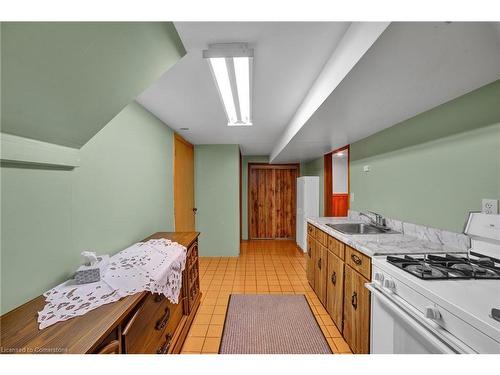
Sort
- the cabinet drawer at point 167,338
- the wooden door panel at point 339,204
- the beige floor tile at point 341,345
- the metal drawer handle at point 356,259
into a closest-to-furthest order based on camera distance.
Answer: the cabinet drawer at point 167,338, the metal drawer handle at point 356,259, the beige floor tile at point 341,345, the wooden door panel at point 339,204

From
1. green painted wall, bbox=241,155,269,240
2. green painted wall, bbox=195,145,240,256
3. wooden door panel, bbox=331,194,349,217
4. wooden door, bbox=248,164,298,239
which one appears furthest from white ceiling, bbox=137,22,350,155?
wooden door, bbox=248,164,298,239

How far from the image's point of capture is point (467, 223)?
128 cm

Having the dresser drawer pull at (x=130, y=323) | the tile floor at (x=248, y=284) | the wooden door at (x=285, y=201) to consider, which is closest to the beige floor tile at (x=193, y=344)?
the tile floor at (x=248, y=284)

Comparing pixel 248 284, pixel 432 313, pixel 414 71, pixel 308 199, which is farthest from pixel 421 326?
pixel 308 199

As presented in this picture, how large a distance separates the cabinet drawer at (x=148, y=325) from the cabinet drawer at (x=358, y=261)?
1.39 metres

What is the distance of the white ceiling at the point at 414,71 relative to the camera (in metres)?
0.75

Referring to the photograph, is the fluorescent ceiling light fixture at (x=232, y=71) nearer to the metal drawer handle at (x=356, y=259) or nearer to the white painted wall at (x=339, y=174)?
the metal drawer handle at (x=356, y=259)

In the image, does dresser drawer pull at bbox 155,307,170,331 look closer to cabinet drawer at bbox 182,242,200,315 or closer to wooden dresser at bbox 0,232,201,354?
wooden dresser at bbox 0,232,201,354

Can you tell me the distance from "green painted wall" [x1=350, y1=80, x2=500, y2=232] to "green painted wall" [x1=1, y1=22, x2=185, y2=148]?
190 cm

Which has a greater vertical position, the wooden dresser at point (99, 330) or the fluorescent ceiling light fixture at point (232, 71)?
the fluorescent ceiling light fixture at point (232, 71)

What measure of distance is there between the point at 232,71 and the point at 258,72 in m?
0.23

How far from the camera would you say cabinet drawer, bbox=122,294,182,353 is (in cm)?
92

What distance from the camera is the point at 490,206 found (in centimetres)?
120
